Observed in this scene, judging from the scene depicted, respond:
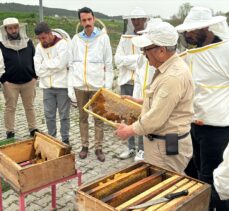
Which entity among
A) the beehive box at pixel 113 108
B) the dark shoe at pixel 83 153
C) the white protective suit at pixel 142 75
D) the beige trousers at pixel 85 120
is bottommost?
the dark shoe at pixel 83 153

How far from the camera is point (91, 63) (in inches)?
220

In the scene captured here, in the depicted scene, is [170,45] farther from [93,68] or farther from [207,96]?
[93,68]

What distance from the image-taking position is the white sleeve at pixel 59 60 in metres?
5.68

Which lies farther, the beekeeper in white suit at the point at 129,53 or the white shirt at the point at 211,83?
the beekeeper in white suit at the point at 129,53

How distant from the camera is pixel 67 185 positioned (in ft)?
16.4

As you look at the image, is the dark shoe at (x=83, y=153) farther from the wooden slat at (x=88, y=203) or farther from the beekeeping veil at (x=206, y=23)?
the wooden slat at (x=88, y=203)

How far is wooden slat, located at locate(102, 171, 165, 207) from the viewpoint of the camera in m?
2.50

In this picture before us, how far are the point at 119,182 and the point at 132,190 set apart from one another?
15cm

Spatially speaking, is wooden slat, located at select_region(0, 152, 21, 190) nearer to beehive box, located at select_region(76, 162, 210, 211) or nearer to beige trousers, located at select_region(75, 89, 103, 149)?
beehive box, located at select_region(76, 162, 210, 211)

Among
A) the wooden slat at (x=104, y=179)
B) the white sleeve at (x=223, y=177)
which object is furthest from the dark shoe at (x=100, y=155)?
the white sleeve at (x=223, y=177)

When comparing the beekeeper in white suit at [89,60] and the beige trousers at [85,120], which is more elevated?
the beekeeper in white suit at [89,60]

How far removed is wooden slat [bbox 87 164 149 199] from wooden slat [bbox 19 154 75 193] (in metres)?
1.05

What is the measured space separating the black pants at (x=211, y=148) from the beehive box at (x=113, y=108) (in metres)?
0.80

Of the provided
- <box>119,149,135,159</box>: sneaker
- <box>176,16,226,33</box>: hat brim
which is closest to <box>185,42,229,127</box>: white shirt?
<box>176,16,226,33</box>: hat brim
